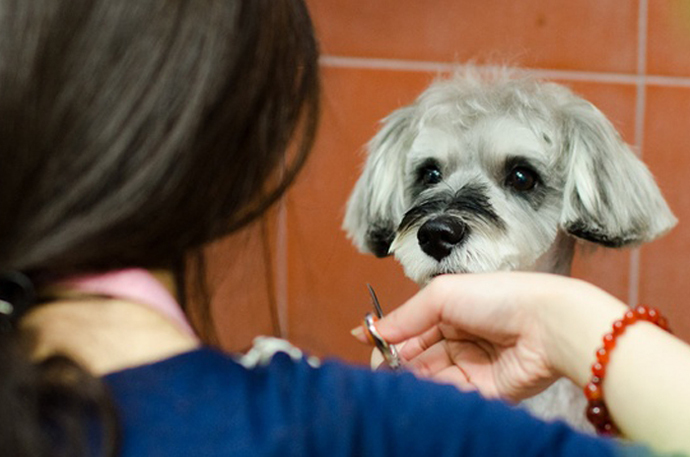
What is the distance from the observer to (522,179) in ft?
3.96

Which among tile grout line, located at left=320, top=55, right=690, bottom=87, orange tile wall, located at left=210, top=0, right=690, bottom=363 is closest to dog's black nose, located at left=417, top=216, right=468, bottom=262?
orange tile wall, located at left=210, top=0, right=690, bottom=363

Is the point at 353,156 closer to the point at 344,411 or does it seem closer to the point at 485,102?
the point at 485,102

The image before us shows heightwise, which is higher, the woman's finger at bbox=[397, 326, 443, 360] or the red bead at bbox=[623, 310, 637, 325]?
the red bead at bbox=[623, 310, 637, 325]

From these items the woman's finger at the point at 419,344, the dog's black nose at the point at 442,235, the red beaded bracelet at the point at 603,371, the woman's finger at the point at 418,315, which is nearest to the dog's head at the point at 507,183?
the dog's black nose at the point at 442,235

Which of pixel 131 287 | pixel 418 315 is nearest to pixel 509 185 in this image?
pixel 418 315

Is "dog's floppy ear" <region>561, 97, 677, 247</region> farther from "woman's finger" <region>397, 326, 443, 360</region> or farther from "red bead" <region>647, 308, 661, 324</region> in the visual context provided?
"red bead" <region>647, 308, 661, 324</region>

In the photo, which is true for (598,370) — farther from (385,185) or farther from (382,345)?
(385,185)

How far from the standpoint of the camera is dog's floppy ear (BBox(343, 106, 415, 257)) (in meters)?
1.30

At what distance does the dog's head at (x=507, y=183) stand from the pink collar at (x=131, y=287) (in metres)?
0.63

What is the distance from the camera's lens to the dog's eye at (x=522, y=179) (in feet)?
3.96

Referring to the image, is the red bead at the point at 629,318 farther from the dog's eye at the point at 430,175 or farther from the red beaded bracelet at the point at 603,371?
the dog's eye at the point at 430,175

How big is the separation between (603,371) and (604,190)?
22.9 inches

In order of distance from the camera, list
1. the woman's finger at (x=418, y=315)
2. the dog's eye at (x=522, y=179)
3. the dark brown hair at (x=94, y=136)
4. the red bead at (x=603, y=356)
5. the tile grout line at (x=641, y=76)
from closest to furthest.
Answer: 1. the dark brown hair at (x=94, y=136)
2. the red bead at (x=603, y=356)
3. the woman's finger at (x=418, y=315)
4. the dog's eye at (x=522, y=179)
5. the tile grout line at (x=641, y=76)

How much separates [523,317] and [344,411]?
0.32 meters
